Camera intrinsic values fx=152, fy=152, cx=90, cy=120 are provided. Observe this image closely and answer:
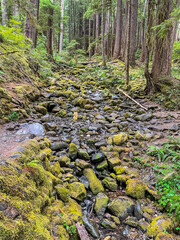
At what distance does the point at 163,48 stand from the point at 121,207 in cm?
772

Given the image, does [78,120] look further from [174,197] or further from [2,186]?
[2,186]

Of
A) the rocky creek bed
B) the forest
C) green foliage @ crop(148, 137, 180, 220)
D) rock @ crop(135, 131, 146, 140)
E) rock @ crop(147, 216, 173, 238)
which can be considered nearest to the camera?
the rocky creek bed

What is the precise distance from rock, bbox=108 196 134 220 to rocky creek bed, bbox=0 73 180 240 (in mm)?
17

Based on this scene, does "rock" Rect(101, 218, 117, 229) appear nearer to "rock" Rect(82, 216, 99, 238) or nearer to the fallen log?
"rock" Rect(82, 216, 99, 238)

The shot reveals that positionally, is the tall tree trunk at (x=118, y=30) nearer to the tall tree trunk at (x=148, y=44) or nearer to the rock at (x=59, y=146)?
the tall tree trunk at (x=148, y=44)

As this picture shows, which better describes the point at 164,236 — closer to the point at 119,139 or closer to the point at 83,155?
the point at 83,155

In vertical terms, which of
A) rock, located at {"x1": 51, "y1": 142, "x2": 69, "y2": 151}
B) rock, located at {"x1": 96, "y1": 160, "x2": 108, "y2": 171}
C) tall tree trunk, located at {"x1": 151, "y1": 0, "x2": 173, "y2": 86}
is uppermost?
tall tree trunk, located at {"x1": 151, "y1": 0, "x2": 173, "y2": 86}

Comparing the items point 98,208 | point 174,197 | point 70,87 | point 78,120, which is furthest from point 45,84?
point 174,197

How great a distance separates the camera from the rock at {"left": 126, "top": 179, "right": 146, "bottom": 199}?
3338mm

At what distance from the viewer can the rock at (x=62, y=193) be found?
2715mm

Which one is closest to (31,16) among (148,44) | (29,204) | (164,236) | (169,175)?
(148,44)

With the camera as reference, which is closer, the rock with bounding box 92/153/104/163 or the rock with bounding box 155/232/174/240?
the rock with bounding box 155/232/174/240

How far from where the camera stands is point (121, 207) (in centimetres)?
302

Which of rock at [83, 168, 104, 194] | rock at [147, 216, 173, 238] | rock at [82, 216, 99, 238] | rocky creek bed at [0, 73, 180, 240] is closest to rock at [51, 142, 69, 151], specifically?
rocky creek bed at [0, 73, 180, 240]
